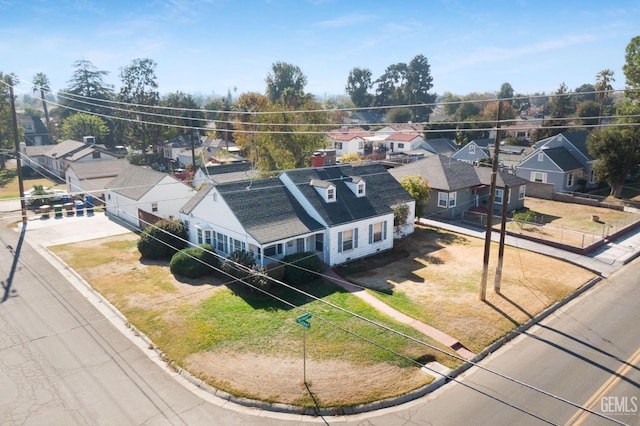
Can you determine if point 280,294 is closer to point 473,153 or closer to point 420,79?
point 473,153

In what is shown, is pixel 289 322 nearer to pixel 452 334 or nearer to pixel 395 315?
pixel 395 315

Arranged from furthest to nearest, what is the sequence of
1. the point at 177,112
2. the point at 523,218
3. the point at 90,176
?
the point at 177,112
the point at 90,176
the point at 523,218

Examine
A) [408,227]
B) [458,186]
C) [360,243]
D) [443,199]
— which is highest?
[458,186]

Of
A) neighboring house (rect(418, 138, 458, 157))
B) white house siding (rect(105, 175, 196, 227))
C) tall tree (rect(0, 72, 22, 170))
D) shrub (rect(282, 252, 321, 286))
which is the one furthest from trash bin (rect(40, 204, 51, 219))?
neighboring house (rect(418, 138, 458, 157))

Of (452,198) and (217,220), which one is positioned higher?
(217,220)

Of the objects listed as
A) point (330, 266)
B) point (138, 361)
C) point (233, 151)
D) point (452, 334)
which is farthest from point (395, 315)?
point (233, 151)

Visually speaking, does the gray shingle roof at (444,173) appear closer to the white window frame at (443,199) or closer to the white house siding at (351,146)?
the white window frame at (443,199)

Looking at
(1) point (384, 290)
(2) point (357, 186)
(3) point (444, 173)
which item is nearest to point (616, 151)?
(3) point (444, 173)

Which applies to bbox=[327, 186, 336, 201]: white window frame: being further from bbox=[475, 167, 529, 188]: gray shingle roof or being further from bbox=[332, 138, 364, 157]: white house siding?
bbox=[332, 138, 364, 157]: white house siding
